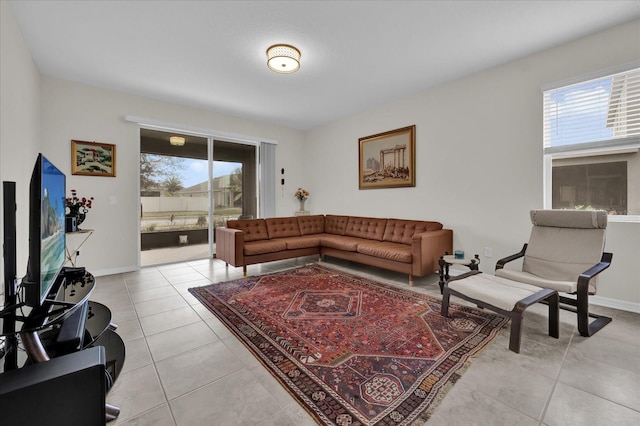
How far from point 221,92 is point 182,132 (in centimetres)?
118

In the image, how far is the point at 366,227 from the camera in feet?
15.7

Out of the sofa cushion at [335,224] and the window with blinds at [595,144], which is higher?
the window with blinds at [595,144]

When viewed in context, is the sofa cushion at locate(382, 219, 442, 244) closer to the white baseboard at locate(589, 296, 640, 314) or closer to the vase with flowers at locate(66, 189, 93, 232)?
the white baseboard at locate(589, 296, 640, 314)

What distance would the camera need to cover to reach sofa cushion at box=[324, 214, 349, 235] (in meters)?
5.24

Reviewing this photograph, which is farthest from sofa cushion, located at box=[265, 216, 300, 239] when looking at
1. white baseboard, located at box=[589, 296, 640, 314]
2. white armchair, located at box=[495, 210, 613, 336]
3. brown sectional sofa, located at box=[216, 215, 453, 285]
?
white baseboard, located at box=[589, 296, 640, 314]

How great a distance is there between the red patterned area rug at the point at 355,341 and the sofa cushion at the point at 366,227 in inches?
48.9

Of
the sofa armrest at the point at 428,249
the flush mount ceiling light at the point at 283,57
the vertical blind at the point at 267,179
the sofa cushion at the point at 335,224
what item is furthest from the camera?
the vertical blind at the point at 267,179

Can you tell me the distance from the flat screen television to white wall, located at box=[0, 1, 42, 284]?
47.4 inches

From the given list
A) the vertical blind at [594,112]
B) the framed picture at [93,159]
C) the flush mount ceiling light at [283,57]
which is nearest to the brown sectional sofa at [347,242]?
the vertical blind at [594,112]

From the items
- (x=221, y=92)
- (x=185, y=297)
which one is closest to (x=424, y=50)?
(x=221, y=92)

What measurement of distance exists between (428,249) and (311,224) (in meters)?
2.47

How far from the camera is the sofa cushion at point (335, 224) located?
5.24 meters

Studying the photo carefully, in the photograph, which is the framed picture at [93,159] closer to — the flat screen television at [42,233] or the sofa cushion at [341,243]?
the flat screen television at [42,233]

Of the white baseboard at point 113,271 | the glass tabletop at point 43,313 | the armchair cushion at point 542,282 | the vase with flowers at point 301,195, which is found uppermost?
the vase with flowers at point 301,195
